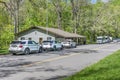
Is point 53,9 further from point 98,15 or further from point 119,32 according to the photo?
point 119,32

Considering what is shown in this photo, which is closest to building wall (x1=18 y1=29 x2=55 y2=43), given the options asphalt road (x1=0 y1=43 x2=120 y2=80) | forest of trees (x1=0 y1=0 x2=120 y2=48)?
forest of trees (x1=0 y1=0 x2=120 y2=48)

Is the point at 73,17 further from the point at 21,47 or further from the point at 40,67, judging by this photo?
the point at 40,67

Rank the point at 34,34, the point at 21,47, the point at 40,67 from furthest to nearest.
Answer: the point at 34,34, the point at 21,47, the point at 40,67

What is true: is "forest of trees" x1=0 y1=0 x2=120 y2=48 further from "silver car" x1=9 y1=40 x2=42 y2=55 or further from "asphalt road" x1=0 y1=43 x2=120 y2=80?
"asphalt road" x1=0 y1=43 x2=120 y2=80

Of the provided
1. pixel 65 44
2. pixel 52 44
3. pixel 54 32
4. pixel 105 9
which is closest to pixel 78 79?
pixel 52 44

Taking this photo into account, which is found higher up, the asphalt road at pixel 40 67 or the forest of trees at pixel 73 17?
the forest of trees at pixel 73 17

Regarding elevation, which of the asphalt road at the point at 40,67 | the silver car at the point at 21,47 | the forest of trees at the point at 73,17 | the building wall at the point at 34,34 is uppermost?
the forest of trees at the point at 73,17

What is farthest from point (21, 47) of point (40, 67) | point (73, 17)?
point (73, 17)

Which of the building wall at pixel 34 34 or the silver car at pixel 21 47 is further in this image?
the building wall at pixel 34 34

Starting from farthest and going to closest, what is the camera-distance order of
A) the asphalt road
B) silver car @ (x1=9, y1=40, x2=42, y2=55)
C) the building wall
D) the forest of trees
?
the forest of trees → the building wall → silver car @ (x1=9, y1=40, x2=42, y2=55) → the asphalt road

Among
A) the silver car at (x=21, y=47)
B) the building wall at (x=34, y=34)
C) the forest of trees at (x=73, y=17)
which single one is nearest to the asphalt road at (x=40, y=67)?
the silver car at (x=21, y=47)

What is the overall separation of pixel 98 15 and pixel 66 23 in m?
11.1

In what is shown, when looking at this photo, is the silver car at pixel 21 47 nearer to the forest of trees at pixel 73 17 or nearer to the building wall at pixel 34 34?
the building wall at pixel 34 34

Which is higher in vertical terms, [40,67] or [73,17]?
[73,17]
